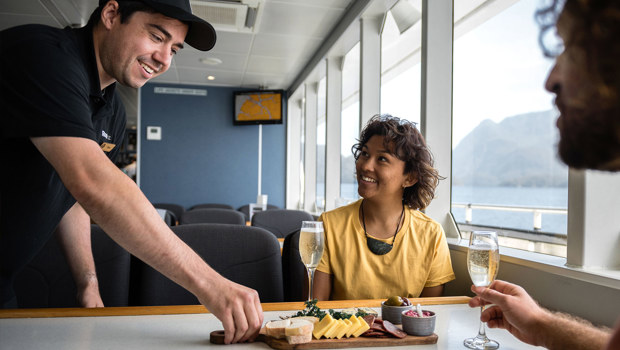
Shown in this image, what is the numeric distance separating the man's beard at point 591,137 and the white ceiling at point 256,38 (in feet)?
12.4

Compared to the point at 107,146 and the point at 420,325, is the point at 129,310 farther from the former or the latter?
the point at 420,325

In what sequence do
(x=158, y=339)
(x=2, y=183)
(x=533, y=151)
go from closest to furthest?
(x=158, y=339), (x=2, y=183), (x=533, y=151)

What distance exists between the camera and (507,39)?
369 inches

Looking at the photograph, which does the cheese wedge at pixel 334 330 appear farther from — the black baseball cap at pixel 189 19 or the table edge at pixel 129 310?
the black baseball cap at pixel 189 19

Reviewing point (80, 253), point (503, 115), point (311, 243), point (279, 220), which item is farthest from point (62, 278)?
point (503, 115)

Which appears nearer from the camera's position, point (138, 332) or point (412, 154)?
point (138, 332)

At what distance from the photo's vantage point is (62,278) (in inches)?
68.9

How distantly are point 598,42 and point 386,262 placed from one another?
4.79 ft

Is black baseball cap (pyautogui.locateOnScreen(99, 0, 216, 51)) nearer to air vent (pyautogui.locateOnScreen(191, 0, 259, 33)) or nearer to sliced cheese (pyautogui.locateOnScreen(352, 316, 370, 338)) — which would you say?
sliced cheese (pyautogui.locateOnScreen(352, 316, 370, 338))

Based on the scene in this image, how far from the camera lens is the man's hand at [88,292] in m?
1.48

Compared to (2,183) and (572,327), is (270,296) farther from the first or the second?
(572,327)

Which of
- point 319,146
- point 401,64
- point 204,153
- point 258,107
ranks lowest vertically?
point 204,153

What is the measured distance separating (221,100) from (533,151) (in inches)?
1361

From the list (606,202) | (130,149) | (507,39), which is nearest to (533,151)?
(507,39)
